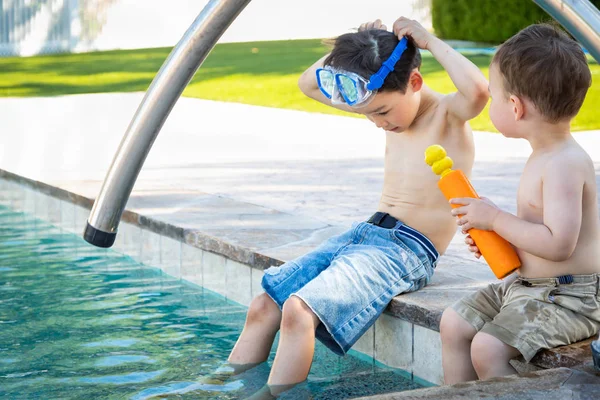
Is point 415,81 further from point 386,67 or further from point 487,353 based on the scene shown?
point 487,353

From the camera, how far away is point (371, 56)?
3455 millimetres

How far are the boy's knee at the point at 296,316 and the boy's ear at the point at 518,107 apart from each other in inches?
38.3

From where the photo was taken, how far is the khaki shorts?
2812 mm

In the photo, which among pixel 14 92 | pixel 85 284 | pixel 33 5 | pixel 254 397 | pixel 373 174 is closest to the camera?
pixel 254 397

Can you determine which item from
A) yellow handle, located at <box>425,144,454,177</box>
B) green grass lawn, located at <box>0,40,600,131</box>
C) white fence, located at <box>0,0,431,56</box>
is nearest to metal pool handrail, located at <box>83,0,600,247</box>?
yellow handle, located at <box>425,144,454,177</box>

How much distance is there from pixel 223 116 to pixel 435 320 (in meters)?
8.06

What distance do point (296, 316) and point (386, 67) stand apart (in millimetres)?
931

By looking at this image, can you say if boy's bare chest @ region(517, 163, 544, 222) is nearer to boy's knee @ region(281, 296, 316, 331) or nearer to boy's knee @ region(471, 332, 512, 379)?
boy's knee @ region(471, 332, 512, 379)

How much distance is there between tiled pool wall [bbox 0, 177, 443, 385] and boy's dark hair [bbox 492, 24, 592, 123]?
1.00 metres

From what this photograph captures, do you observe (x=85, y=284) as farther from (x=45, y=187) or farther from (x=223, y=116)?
(x=223, y=116)

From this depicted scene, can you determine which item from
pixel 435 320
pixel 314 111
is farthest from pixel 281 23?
pixel 435 320

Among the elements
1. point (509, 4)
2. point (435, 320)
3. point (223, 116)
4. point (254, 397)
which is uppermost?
point (509, 4)

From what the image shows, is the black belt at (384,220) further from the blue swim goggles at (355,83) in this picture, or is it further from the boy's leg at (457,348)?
the boy's leg at (457,348)

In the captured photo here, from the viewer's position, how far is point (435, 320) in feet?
11.1
